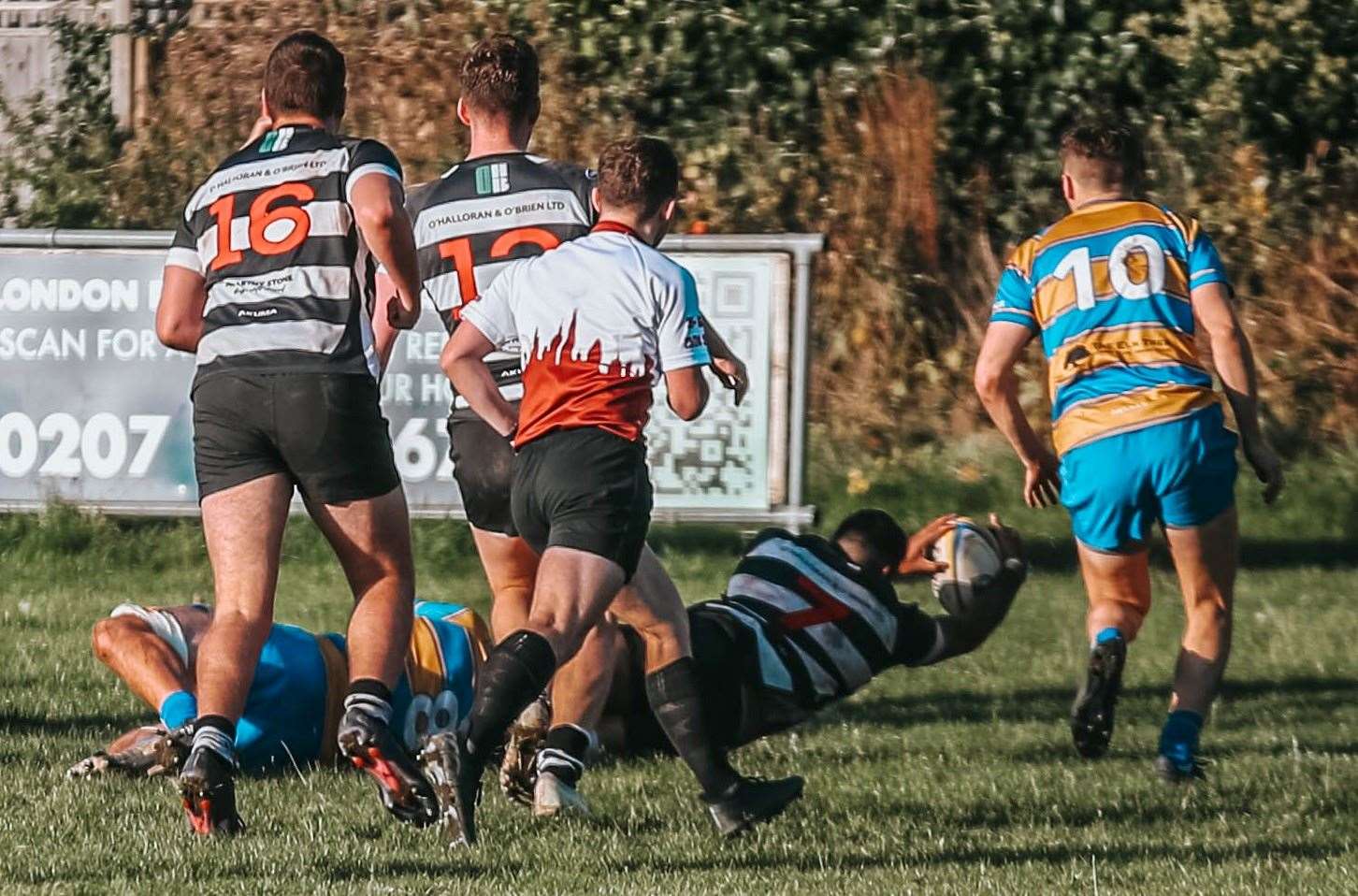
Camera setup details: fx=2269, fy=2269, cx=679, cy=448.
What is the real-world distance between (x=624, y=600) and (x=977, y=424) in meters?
6.87

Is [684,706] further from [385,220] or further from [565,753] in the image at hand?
[385,220]

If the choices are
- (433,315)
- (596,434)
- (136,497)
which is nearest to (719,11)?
(433,315)

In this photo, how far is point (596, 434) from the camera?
5059 millimetres

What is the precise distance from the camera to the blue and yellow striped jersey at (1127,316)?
19.6 ft

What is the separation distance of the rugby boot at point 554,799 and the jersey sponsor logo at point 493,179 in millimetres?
1483

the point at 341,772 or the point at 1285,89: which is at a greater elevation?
the point at 1285,89

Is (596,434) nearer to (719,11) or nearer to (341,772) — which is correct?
(341,772)

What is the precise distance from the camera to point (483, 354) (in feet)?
17.3

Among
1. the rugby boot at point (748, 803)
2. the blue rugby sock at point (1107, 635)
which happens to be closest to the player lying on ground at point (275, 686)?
the rugby boot at point (748, 803)

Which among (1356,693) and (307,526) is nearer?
(1356,693)

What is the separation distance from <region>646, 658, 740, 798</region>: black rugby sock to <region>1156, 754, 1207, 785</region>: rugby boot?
138 centimetres

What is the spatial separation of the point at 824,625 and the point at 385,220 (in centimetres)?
180

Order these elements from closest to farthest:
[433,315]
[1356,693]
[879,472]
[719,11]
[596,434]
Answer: [596,434] < [1356,693] < [433,315] < [879,472] < [719,11]

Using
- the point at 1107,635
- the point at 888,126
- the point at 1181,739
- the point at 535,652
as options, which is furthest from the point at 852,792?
the point at 888,126
